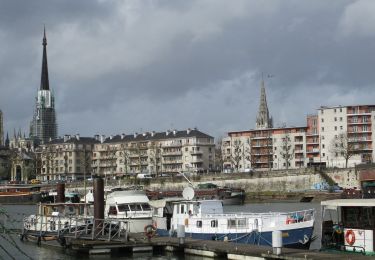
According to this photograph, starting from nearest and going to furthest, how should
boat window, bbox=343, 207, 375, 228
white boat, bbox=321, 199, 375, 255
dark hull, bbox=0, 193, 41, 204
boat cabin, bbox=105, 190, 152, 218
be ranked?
1. white boat, bbox=321, 199, 375, 255
2. boat window, bbox=343, 207, 375, 228
3. boat cabin, bbox=105, 190, 152, 218
4. dark hull, bbox=0, 193, 41, 204

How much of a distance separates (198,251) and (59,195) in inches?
1253

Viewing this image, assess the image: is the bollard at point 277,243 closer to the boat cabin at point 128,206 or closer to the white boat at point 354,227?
the white boat at point 354,227

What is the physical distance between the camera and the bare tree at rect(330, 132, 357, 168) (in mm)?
181500

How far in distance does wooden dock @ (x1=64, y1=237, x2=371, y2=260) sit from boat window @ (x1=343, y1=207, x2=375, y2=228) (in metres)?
1.97

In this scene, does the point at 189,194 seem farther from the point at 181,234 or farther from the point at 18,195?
the point at 18,195

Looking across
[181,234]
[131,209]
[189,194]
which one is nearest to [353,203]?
[181,234]

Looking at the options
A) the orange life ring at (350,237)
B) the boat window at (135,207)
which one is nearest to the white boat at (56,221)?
the boat window at (135,207)

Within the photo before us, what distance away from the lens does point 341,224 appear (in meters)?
40.7

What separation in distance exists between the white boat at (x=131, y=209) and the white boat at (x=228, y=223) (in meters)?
1.00

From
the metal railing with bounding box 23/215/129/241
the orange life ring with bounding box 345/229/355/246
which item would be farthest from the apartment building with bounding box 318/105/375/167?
the orange life ring with bounding box 345/229/355/246

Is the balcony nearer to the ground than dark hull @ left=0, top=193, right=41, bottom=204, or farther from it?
farther from it

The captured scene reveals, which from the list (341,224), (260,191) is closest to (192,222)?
(341,224)

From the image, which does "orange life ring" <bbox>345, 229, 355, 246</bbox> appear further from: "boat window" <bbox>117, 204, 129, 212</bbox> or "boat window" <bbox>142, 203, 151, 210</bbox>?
"boat window" <bbox>117, 204, 129, 212</bbox>

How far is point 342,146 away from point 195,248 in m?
143
